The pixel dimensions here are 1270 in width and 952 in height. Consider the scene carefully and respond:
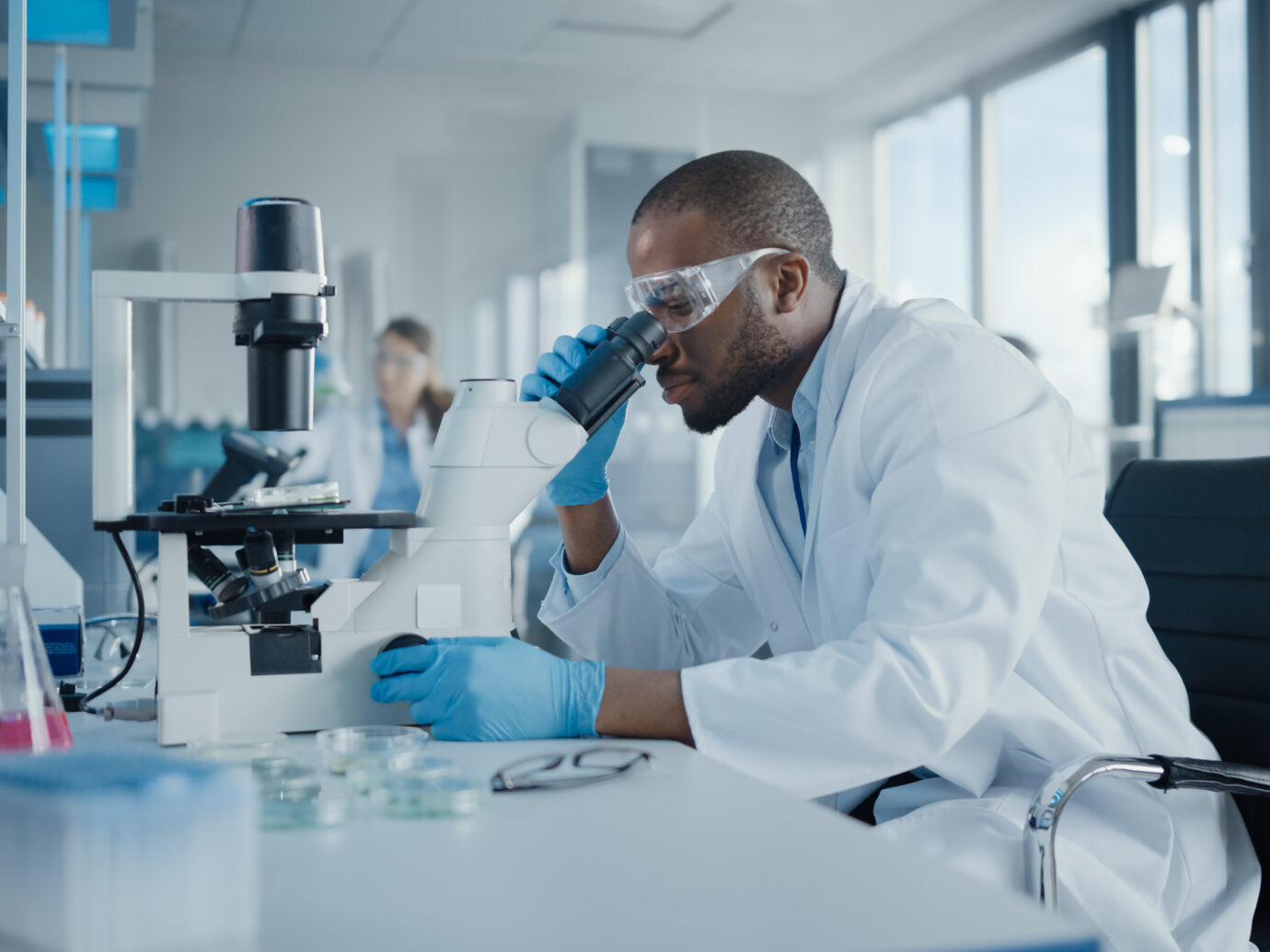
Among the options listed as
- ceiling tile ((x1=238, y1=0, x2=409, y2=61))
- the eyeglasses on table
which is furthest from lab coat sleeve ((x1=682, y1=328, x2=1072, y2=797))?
ceiling tile ((x1=238, y1=0, x2=409, y2=61))

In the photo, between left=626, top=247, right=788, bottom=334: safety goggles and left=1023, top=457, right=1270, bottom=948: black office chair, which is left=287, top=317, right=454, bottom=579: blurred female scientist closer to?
left=626, top=247, right=788, bottom=334: safety goggles

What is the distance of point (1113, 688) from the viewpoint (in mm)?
1188

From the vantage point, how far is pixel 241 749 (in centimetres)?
84

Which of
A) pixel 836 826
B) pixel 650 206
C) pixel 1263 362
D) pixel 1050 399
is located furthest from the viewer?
pixel 1263 362

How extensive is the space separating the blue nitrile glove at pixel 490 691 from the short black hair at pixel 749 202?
23.9 inches

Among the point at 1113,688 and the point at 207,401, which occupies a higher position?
the point at 207,401

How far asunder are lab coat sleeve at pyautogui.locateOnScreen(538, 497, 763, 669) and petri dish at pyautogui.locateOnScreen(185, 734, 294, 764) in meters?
0.59

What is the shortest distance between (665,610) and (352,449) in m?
3.49

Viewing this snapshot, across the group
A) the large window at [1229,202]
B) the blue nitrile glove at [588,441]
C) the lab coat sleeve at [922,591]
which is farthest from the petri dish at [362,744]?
the large window at [1229,202]

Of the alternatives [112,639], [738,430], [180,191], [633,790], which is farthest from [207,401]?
[633,790]

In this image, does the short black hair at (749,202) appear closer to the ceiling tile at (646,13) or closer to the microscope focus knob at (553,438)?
the microscope focus knob at (553,438)

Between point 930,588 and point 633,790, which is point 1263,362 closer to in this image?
point 930,588

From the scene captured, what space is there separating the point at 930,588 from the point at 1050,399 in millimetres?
304

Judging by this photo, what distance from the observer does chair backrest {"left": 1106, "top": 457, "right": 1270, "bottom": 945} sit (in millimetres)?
1277
